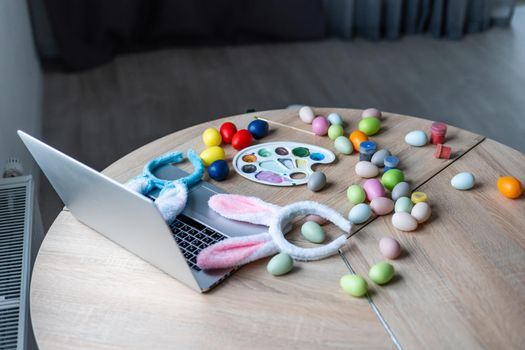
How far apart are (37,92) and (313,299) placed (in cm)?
206

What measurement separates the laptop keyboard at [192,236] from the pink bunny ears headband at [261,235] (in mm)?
37

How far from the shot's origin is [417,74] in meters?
2.90

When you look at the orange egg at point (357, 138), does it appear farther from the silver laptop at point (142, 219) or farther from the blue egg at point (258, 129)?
the silver laptop at point (142, 219)

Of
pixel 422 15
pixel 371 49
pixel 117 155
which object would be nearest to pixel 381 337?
pixel 117 155

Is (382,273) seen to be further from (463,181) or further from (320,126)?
(320,126)

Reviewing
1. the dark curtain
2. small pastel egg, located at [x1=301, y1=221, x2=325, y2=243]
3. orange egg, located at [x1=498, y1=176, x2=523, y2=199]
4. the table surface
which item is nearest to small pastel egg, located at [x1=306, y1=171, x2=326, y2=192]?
the table surface

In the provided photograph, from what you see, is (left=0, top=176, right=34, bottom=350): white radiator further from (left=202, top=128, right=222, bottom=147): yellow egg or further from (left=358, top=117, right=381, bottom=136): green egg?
(left=358, top=117, right=381, bottom=136): green egg

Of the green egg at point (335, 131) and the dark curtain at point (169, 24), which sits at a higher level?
the green egg at point (335, 131)

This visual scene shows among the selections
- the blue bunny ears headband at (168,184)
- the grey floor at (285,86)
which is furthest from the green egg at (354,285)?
the grey floor at (285,86)

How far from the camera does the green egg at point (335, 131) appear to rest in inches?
54.3

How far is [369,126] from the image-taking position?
1387mm

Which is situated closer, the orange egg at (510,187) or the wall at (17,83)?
the orange egg at (510,187)

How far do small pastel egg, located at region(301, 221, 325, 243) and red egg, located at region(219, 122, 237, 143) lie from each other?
0.34 metres

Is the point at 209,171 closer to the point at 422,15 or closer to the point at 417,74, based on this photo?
the point at 417,74
